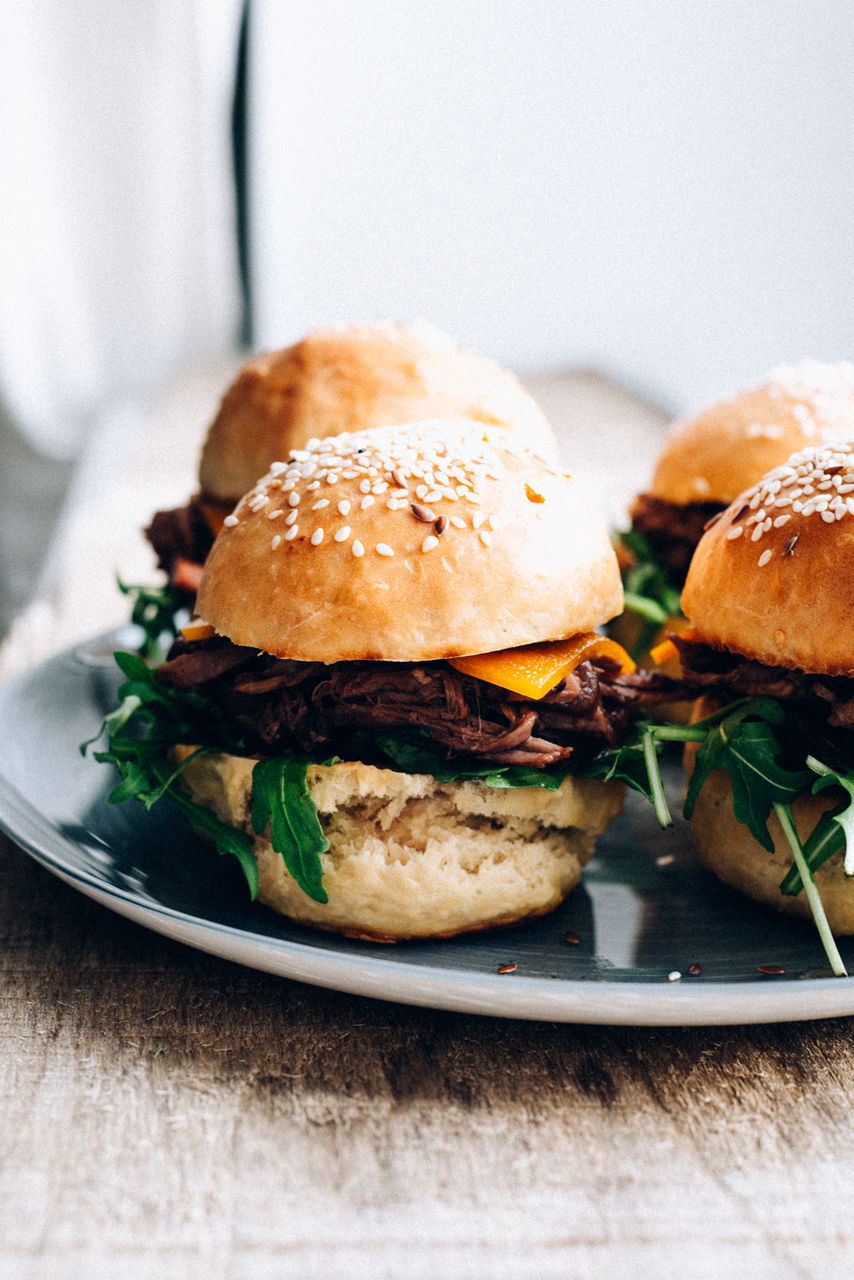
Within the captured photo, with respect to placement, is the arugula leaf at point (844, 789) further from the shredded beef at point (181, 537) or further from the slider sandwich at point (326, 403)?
the shredded beef at point (181, 537)

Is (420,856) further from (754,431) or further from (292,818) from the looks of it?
(754,431)

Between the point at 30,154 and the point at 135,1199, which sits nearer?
the point at 135,1199

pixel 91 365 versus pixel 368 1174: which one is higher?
pixel 368 1174

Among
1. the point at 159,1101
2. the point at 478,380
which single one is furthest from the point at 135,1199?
the point at 478,380

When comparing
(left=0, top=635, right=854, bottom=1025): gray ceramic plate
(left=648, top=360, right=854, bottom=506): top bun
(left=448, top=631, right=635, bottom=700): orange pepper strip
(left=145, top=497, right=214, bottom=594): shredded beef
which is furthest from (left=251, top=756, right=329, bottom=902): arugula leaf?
(left=648, top=360, right=854, bottom=506): top bun

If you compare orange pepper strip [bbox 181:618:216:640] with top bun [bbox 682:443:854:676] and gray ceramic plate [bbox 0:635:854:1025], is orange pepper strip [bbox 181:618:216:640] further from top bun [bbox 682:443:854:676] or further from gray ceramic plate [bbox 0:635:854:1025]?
top bun [bbox 682:443:854:676]

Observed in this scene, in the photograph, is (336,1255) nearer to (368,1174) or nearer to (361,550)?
(368,1174)

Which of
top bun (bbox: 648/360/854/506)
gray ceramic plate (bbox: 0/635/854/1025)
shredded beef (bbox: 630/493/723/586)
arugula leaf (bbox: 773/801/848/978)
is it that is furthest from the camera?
shredded beef (bbox: 630/493/723/586)
